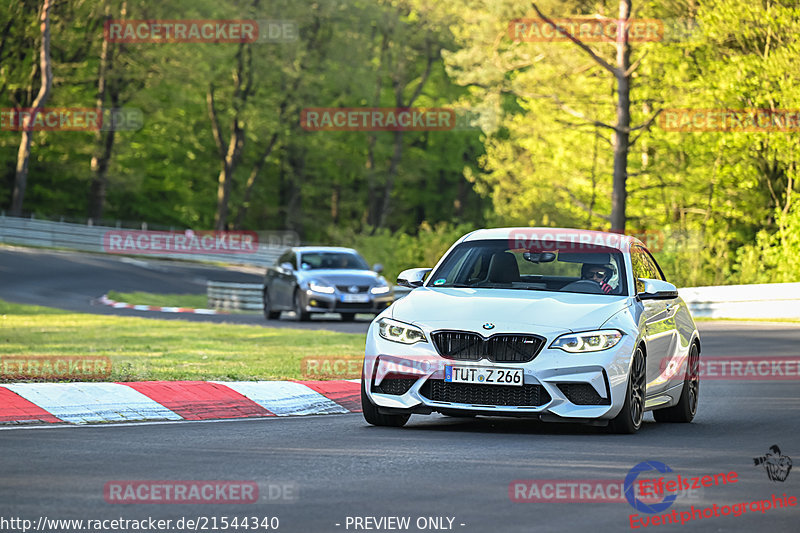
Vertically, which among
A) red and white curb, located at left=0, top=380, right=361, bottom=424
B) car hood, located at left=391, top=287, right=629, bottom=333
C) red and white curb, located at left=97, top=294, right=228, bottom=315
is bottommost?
red and white curb, located at left=97, top=294, right=228, bottom=315

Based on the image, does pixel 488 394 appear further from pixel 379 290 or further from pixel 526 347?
pixel 379 290

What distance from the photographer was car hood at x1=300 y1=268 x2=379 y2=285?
2919 cm

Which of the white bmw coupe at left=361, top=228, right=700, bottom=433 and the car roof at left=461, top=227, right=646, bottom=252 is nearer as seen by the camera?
the white bmw coupe at left=361, top=228, right=700, bottom=433

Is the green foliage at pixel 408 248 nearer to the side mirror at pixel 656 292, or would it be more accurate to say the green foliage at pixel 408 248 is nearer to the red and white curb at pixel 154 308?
the red and white curb at pixel 154 308

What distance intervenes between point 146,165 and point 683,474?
71.3m

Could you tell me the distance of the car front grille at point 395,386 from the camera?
10.5m

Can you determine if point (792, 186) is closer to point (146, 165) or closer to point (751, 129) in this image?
point (751, 129)

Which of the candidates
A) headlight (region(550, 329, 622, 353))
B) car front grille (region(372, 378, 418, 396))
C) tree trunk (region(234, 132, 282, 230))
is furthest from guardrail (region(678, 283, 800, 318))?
tree trunk (region(234, 132, 282, 230))

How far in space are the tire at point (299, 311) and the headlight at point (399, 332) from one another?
18.5 m

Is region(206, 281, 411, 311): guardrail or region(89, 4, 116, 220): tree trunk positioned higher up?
region(89, 4, 116, 220): tree trunk

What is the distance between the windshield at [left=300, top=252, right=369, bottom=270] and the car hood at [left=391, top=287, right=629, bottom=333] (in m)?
19.2

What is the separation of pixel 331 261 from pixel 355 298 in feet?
6.16

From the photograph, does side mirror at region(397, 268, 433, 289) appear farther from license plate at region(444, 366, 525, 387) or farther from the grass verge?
the grass verge

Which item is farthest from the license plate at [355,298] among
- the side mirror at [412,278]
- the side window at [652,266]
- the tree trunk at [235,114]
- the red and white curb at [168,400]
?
the tree trunk at [235,114]
